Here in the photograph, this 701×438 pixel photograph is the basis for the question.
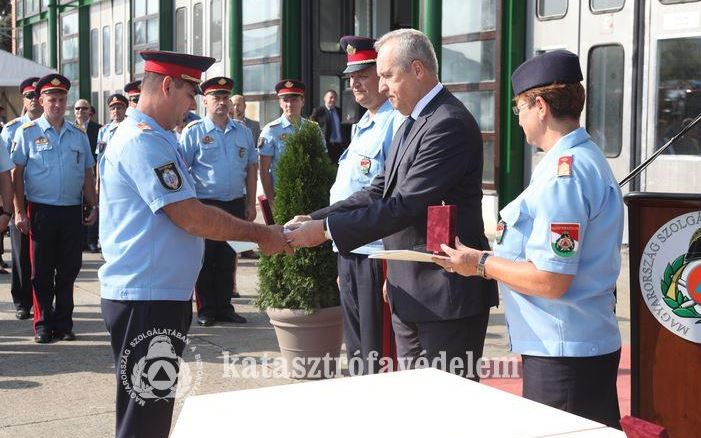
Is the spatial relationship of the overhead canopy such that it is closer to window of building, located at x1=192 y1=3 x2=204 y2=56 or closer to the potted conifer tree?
window of building, located at x1=192 y1=3 x2=204 y2=56

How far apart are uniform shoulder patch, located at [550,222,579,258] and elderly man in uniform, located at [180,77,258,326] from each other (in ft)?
17.9

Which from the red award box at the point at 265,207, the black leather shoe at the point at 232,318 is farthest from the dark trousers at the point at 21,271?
the red award box at the point at 265,207

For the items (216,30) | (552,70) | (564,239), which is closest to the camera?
(564,239)

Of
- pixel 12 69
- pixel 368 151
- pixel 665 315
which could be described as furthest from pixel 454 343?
pixel 12 69

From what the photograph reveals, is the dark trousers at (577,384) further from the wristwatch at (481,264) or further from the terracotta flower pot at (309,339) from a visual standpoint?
the terracotta flower pot at (309,339)

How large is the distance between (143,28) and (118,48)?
1907mm

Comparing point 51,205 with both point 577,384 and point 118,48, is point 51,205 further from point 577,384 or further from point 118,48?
point 118,48

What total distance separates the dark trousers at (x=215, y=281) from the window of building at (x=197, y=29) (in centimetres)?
1067

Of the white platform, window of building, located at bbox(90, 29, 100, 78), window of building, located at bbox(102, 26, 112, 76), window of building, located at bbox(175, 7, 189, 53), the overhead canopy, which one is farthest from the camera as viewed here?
window of building, located at bbox(90, 29, 100, 78)

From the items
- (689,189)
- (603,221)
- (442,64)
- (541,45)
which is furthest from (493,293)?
(442,64)

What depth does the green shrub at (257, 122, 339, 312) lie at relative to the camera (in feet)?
19.6

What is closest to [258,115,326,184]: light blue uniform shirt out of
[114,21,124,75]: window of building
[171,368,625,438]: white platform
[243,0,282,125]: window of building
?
[243,0,282,125]: window of building

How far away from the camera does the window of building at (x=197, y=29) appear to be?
18.3 metres

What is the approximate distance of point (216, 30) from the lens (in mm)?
17734
